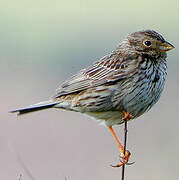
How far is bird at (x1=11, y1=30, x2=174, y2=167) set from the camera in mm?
7570

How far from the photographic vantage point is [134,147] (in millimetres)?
11906

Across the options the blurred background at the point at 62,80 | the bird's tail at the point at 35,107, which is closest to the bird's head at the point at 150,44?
the bird's tail at the point at 35,107

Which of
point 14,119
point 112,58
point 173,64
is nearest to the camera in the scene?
point 112,58

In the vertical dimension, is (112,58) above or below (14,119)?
above

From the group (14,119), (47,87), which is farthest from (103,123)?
(47,87)

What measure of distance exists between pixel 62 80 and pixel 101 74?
277 inches

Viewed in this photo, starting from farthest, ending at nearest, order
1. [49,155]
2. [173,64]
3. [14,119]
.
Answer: [173,64]
[14,119]
[49,155]

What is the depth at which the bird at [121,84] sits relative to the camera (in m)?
7.57

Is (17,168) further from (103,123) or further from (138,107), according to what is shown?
(138,107)

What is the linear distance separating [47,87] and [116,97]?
23.1 ft

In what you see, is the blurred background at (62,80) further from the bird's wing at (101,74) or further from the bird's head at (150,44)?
the bird's head at (150,44)

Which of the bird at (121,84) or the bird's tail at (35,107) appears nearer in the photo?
the bird at (121,84)

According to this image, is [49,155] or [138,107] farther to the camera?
[49,155]

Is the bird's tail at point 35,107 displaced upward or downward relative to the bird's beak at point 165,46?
downward
